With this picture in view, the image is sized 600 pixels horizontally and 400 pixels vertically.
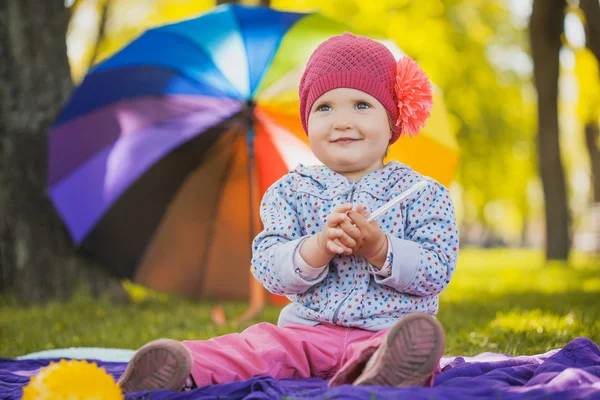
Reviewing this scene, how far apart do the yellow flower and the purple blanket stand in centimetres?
14

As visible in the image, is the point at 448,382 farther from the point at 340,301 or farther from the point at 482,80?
the point at 482,80

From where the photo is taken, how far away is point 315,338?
2.25 metres

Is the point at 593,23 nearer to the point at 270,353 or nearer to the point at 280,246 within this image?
the point at 280,246

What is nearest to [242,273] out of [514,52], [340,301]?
[340,301]

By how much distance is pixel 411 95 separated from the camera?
7.86 feet

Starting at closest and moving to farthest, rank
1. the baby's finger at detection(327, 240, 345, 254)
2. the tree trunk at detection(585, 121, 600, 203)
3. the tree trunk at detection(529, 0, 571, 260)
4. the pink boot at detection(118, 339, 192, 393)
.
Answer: the pink boot at detection(118, 339, 192, 393), the baby's finger at detection(327, 240, 345, 254), the tree trunk at detection(529, 0, 571, 260), the tree trunk at detection(585, 121, 600, 203)

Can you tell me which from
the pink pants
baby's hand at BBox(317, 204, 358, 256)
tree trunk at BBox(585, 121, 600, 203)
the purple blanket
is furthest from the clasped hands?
tree trunk at BBox(585, 121, 600, 203)

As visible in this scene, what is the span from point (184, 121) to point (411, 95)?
7.54 ft

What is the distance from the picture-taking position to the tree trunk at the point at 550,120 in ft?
30.9

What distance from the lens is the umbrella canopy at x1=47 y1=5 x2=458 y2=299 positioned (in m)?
4.30

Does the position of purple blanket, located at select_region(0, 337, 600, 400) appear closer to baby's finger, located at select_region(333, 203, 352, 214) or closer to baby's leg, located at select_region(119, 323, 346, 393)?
baby's leg, located at select_region(119, 323, 346, 393)

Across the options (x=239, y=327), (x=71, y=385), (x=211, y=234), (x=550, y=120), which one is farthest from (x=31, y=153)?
(x=550, y=120)

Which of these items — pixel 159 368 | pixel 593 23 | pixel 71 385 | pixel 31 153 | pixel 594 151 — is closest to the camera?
pixel 71 385

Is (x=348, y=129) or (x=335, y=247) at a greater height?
(x=348, y=129)
